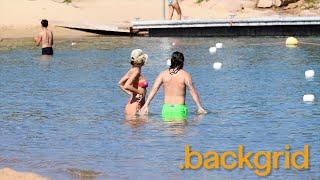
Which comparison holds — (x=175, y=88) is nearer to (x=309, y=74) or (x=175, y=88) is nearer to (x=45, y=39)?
(x=309, y=74)

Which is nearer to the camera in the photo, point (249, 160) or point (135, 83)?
point (249, 160)

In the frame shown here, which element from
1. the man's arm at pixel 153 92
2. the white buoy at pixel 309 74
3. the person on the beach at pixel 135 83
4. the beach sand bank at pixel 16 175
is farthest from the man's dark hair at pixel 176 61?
the white buoy at pixel 309 74

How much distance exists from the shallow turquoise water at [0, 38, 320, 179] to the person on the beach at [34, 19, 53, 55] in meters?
0.67

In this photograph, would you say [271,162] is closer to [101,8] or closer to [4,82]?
[4,82]

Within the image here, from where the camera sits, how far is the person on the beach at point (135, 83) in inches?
562

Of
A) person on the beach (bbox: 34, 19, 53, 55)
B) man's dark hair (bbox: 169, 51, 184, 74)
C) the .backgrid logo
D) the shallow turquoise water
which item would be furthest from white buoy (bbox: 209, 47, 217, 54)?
the .backgrid logo

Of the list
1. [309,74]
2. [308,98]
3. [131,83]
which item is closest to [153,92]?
[131,83]

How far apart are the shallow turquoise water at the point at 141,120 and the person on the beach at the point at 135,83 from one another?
0.31m

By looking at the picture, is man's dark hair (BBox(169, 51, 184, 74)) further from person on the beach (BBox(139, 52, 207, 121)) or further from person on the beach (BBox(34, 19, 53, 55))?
person on the beach (BBox(34, 19, 53, 55))

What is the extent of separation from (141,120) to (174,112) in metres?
0.69

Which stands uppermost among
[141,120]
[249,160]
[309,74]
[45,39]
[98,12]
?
[98,12]

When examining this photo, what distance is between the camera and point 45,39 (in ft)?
88.0

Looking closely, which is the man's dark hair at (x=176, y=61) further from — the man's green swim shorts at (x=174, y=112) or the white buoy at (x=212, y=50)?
the white buoy at (x=212, y=50)

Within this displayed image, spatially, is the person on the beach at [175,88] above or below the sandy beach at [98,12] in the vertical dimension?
below
